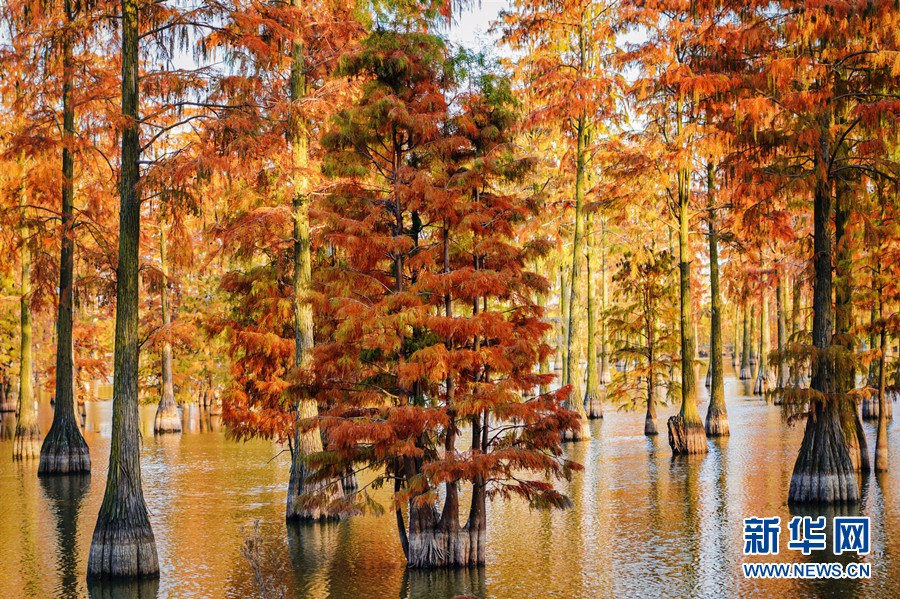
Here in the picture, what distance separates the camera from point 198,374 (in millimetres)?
51812

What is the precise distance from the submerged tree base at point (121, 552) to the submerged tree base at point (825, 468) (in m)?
12.9

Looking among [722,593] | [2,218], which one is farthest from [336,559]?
[2,218]

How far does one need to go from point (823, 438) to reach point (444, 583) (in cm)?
932

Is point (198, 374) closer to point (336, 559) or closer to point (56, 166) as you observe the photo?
point (56, 166)

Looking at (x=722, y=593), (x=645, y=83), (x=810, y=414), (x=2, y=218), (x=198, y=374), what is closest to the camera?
(x=722, y=593)

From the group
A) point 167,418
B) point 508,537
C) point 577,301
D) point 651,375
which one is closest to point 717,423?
point 651,375

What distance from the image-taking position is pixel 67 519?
19.4 meters

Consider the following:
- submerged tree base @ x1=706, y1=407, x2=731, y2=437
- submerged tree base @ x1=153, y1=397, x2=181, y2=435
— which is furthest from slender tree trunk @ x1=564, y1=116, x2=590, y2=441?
submerged tree base @ x1=153, y1=397, x2=181, y2=435

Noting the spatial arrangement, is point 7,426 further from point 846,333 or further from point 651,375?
point 846,333

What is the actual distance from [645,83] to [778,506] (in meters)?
13.1

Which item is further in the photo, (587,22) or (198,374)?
(198,374)

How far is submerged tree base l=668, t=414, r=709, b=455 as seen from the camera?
26281 millimetres

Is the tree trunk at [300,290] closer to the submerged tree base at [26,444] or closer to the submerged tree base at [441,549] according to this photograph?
the submerged tree base at [441,549]

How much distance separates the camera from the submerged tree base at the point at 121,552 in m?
13.2
